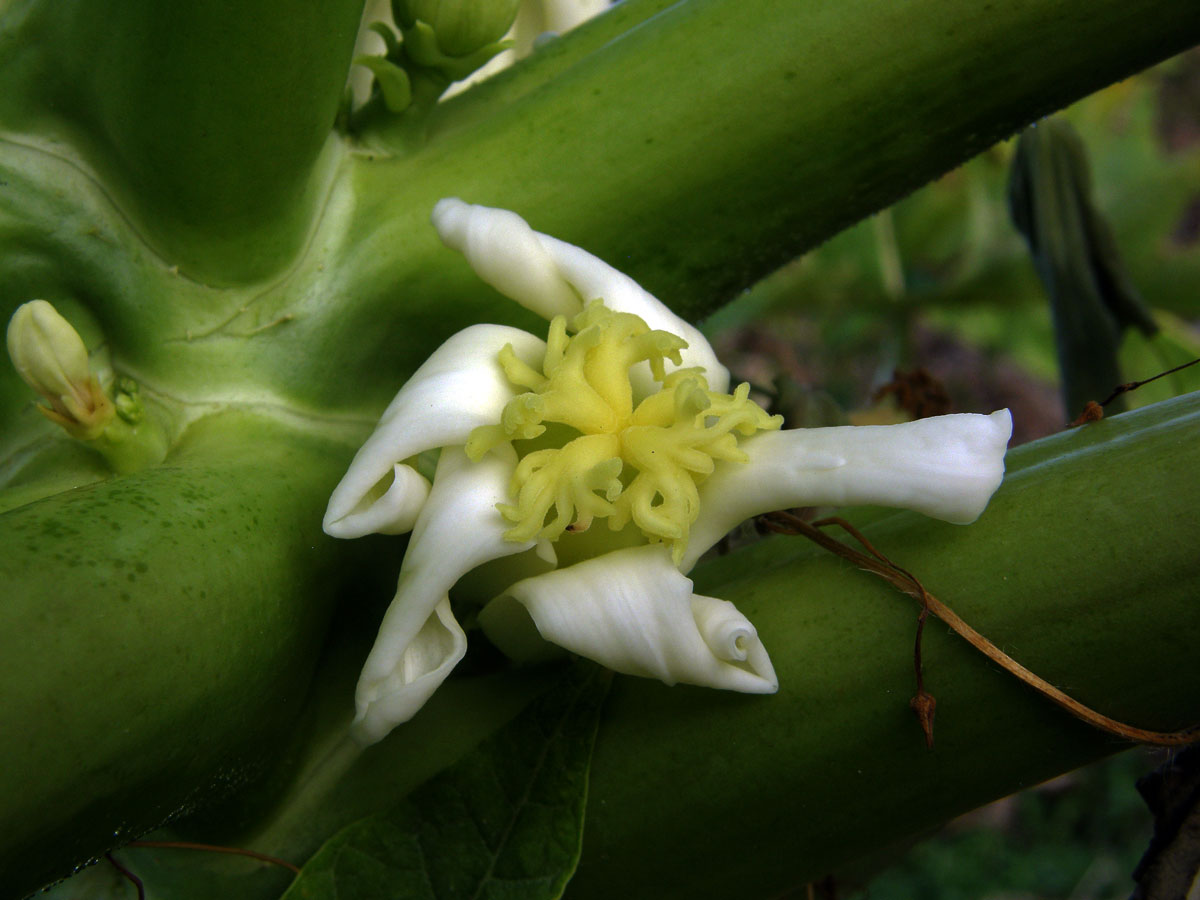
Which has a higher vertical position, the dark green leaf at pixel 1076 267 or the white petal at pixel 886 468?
the white petal at pixel 886 468

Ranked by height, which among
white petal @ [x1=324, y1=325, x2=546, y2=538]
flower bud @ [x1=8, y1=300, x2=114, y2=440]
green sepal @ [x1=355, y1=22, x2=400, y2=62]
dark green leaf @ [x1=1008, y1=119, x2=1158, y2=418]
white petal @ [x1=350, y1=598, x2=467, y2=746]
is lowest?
dark green leaf @ [x1=1008, y1=119, x2=1158, y2=418]

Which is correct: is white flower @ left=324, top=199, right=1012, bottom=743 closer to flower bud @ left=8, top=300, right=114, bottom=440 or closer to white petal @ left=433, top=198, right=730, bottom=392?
white petal @ left=433, top=198, right=730, bottom=392

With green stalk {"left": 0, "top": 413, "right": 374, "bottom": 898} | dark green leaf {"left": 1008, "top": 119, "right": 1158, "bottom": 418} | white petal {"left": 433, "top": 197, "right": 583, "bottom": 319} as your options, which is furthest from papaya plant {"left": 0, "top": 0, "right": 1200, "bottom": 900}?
dark green leaf {"left": 1008, "top": 119, "right": 1158, "bottom": 418}

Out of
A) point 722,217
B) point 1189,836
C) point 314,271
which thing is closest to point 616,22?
point 722,217

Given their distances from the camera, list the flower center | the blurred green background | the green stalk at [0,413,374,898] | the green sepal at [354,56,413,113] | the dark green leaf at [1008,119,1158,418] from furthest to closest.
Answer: the blurred green background < the dark green leaf at [1008,119,1158,418] < the green sepal at [354,56,413,113] < the flower center < the green stalk at [0,413,374,898]

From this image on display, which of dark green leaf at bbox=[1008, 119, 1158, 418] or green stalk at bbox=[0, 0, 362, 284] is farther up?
green stalk at bbox=[0, 0, 362, 284]

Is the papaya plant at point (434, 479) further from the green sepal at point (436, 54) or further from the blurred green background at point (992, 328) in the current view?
the blurred green background at point (992, 328)

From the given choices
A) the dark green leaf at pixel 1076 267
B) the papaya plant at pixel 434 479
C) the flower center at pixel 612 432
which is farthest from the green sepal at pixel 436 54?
the dark green leaf at pixel 1076 267

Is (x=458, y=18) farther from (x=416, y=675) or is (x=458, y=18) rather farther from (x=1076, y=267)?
(x=1076, y=267)
